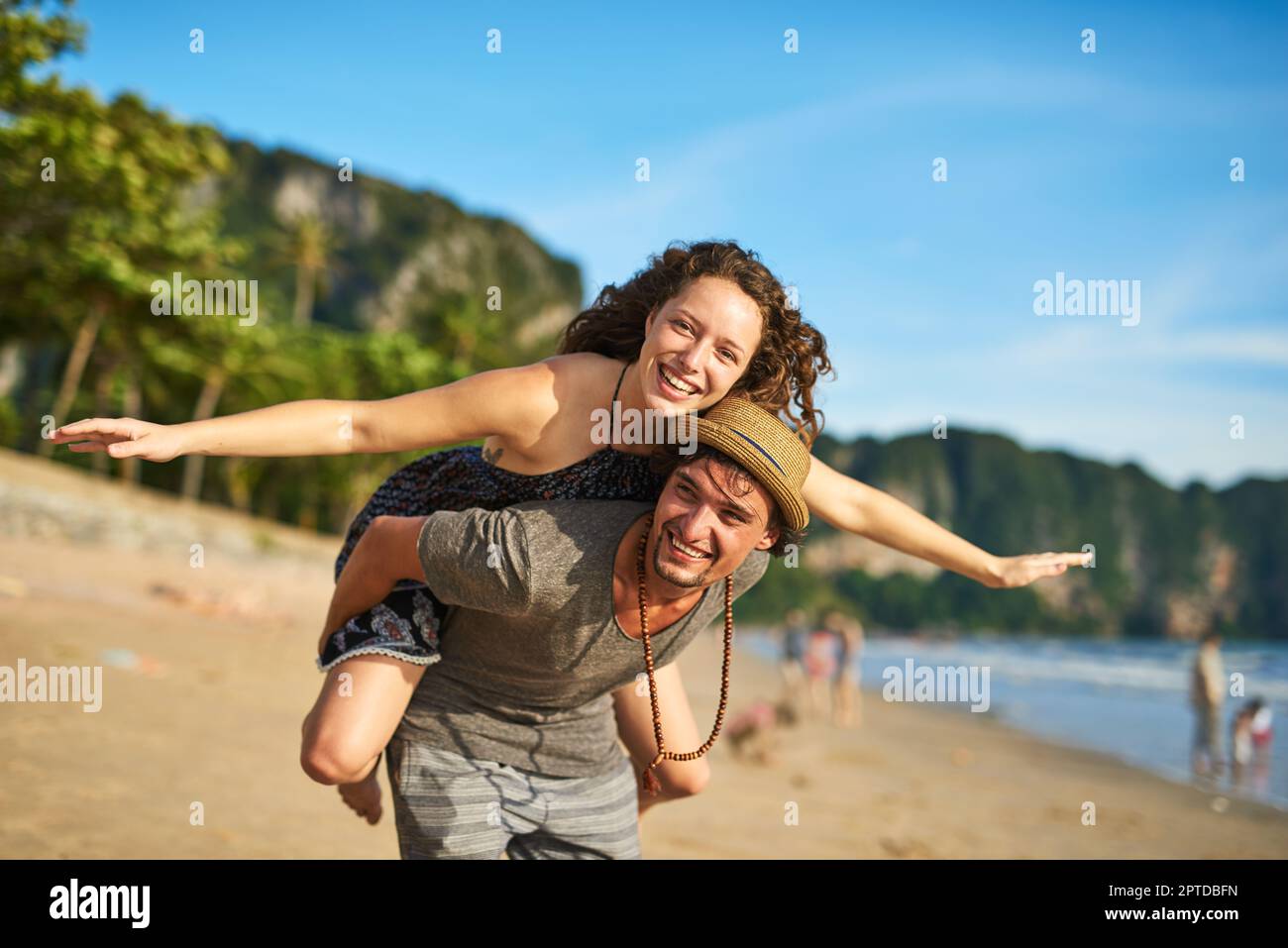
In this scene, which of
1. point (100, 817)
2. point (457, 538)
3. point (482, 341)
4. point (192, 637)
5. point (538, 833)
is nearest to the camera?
point (457, 538)

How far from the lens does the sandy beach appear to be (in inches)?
216

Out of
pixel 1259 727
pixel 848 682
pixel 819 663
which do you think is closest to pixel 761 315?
pixel 1259 727

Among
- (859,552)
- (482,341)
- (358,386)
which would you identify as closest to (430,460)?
(358,386)

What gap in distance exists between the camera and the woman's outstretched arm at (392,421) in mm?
2770

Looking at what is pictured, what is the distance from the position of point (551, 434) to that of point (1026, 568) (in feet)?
5.44

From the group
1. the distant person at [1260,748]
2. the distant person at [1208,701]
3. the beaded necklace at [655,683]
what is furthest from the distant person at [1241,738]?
the beaded necklace at [655,683]

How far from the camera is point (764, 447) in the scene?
2807 millimetres

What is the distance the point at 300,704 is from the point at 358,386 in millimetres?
37624

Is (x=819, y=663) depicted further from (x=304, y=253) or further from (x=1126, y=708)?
(x=304, y=253)

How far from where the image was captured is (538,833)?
3391mm

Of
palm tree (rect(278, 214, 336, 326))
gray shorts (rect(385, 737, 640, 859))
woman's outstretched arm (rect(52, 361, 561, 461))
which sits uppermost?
Result: palm tree (rect(278, 214, 336, 326))

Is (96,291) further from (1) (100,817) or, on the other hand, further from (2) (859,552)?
(2) (859,552)

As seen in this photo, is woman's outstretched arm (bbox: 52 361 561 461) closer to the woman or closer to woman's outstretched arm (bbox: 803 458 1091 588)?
the woman

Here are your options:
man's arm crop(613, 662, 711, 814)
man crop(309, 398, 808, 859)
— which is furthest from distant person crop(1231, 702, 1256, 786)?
man crop(309, 398, 808, 859)
